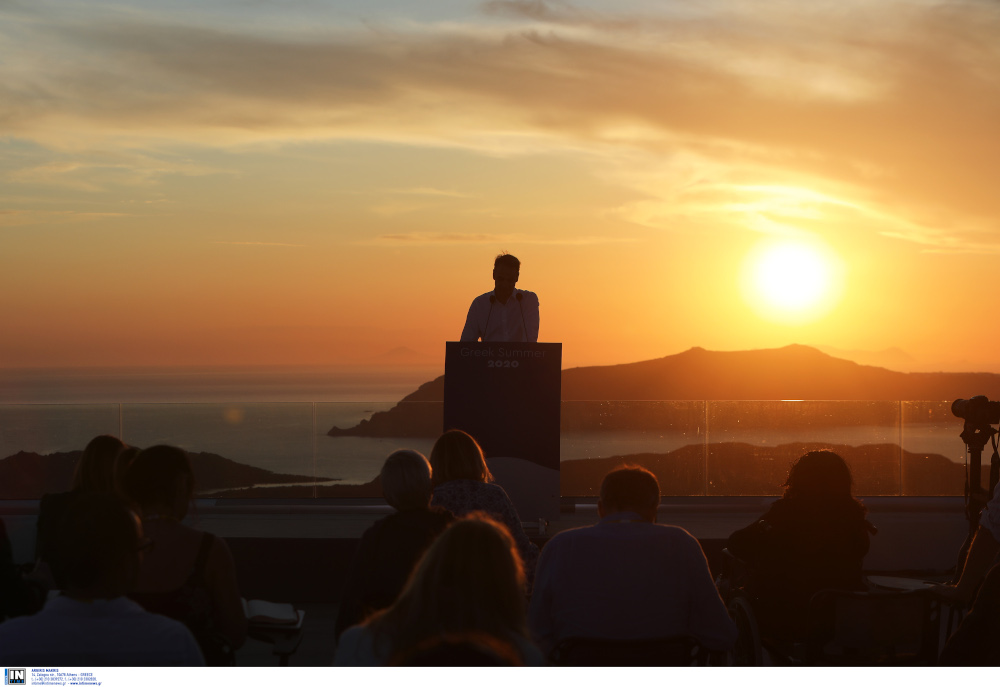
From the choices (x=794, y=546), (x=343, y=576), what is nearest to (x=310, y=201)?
(x=343, y=576)

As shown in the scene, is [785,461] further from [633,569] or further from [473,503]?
[633,569]

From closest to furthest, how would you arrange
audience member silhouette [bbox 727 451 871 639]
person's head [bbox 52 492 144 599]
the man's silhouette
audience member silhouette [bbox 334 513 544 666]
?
audience member silhouette [bbox 334 513 544 666], person's head [bbox 52 492 144 599], audience member silhouette [bbox 727 451 871 639], the man's silhouette

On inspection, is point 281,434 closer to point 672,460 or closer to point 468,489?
point 672,460

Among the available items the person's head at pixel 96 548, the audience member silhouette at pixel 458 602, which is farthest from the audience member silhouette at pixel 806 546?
the person's head at pixel 96 548

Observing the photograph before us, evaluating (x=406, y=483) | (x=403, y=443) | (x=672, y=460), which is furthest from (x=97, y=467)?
(x=672, y=460)

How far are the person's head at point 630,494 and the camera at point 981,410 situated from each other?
2.95 m

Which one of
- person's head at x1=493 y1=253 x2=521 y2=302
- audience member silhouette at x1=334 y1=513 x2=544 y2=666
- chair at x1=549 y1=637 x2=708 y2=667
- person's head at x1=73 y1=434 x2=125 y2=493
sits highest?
person's head at x1=493 y1=253 x2=521 y2=302

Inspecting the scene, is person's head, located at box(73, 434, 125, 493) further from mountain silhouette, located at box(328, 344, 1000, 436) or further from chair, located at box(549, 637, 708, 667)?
mountain silhouette, located at box(328, 344, 1000, 436)

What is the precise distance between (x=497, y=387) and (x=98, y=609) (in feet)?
10.5

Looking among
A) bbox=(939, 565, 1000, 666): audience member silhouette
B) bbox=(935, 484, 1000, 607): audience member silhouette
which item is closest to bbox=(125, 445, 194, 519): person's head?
bbox=(939, 565, 1000, 666): audience member silhouette

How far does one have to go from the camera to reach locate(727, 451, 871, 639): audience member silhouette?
3.08 m

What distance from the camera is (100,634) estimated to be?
2154 mm

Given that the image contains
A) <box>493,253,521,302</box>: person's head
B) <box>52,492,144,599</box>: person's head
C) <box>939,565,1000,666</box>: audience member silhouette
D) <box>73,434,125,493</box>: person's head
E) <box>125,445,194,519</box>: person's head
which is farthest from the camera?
<box>493,253,521,302</box>: person's head

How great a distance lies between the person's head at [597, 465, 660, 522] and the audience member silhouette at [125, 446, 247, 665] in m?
1.07
